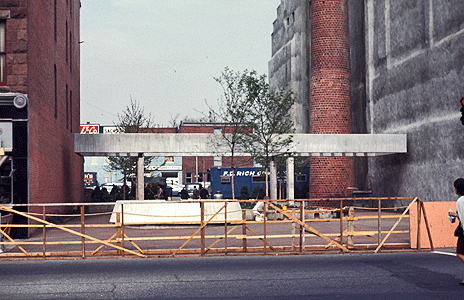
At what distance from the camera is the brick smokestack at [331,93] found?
36.1 m

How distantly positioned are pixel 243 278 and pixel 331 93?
88.1 feet

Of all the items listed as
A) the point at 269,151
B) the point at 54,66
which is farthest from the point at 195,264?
the point at 269,151

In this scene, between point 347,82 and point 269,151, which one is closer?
point 269,151

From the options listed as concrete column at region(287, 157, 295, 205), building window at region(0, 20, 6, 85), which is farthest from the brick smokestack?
building window at region(0, 20, 6, 85)

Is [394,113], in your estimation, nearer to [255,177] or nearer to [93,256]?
[255,177]

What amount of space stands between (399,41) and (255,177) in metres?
19.1

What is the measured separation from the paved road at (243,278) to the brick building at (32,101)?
7.80 m

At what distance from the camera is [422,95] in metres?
33.2

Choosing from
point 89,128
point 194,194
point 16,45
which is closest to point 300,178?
point 194,194

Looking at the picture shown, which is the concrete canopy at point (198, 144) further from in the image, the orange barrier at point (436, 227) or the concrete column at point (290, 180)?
the orange barrier at point (436, 227)

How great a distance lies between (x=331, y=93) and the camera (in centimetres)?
3612

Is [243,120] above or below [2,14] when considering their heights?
below

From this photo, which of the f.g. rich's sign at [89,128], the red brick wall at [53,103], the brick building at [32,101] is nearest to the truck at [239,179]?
the red brick wall at [53,103]

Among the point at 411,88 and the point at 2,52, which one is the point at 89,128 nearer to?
the point at 411,88
